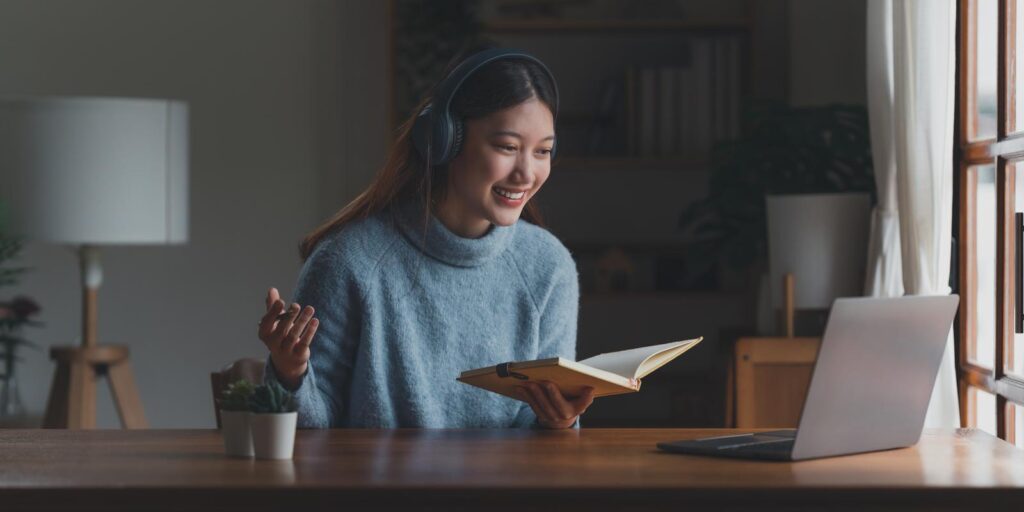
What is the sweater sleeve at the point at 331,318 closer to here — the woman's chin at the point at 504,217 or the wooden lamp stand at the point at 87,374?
the woman's chin at the point at 504,217

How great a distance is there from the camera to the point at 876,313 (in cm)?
146

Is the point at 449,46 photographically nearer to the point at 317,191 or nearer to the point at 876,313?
the point at 317,191

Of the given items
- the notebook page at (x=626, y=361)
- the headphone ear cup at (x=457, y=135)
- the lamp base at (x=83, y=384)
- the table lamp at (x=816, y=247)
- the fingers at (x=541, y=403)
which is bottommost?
the lamp base at (x=83, y=384)

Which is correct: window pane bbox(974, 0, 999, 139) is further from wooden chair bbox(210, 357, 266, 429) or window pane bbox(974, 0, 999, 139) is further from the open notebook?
wooden chair bbox(210, 357, 266, 429)

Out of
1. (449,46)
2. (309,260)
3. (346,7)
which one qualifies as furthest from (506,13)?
(309,260)

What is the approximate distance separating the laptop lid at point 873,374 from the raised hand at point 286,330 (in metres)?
0.64

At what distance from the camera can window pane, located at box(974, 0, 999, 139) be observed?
2.39 meters

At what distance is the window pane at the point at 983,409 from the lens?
242cm

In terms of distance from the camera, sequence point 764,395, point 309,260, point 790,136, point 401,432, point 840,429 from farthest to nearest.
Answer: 1. point 790,136
2. point 764,395
3. point 309,260
4. point 401,432
5. point 840,429

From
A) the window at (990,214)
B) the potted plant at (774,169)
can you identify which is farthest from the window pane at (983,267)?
the potted plant at (774,169)

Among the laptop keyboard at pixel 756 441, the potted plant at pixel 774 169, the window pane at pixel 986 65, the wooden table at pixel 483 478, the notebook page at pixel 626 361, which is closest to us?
the wooden table at pixel 483 478

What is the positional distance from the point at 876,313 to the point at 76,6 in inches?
123

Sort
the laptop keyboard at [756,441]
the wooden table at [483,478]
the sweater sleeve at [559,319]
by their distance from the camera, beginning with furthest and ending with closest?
the sweater sleeve at [559,319] < the laptop keyboard at [756,441] < the wooden table at [483,478]

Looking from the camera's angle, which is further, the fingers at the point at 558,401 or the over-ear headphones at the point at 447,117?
the over-ear headphones at the point at 447,117
